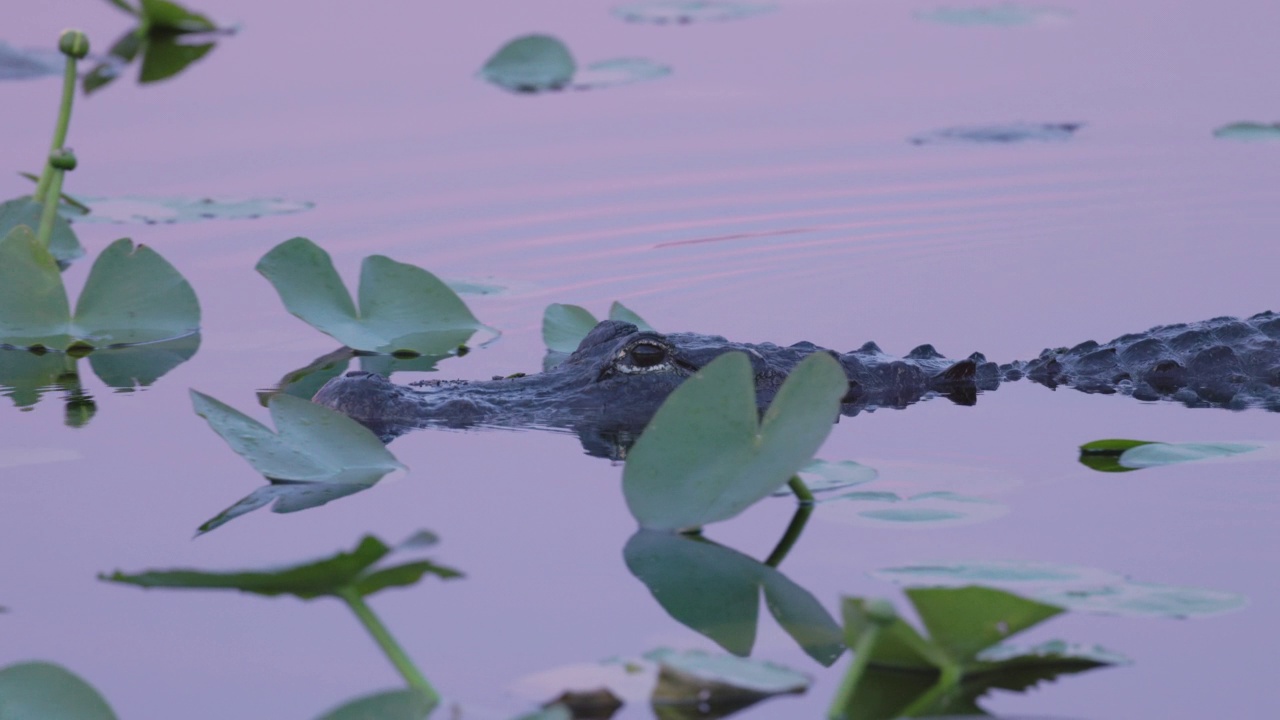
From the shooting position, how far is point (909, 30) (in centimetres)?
1026

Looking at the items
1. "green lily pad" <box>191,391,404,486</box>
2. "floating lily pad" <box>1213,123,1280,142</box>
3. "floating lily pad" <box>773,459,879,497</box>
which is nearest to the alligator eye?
"floating lily pad" <box>773,459,879,497</box>

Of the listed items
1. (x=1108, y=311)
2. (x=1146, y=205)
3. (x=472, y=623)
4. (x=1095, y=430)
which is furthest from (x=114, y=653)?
(x=1146, y=205)

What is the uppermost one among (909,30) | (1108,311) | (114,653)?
(909,30)

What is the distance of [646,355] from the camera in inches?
177

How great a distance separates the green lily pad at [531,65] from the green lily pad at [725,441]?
19.3 ft

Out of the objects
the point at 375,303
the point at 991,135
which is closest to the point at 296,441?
the point at 375,303

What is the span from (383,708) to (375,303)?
2.75 m

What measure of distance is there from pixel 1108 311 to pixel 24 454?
3270 millimetres

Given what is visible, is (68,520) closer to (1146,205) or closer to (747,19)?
(1146,205)

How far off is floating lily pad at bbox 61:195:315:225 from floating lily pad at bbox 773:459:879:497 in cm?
323

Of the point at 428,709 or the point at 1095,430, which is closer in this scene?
the point at 428,709

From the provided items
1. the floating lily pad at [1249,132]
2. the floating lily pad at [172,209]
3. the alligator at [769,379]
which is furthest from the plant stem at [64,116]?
the floating lily pad at [1249,132]

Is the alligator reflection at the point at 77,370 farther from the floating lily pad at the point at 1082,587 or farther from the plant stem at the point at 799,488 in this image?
the floating lily pad at the point at 1082,587

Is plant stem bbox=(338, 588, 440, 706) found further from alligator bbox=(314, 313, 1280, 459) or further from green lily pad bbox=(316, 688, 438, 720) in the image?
alligator bbox=(314, 313, 1280, 459)
